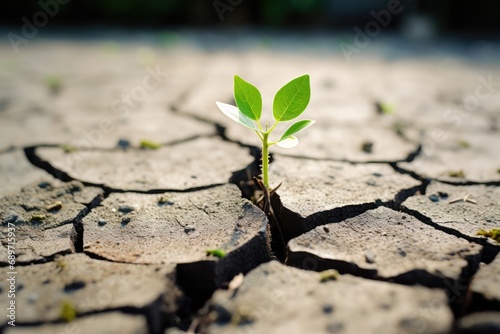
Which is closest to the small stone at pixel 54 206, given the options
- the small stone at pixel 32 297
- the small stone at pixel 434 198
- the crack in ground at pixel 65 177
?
the crack in ground at pixel 65 177

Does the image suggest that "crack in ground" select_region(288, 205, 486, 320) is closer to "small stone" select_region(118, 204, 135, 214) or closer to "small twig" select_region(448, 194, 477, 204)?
"small twig" select_region(448, 194, 477, 204)

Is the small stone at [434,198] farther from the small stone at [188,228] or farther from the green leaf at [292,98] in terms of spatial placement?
the small stone at [188,228]

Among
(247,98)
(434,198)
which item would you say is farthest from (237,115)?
(434,198)

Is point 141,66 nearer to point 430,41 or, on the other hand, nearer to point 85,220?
point 85,220

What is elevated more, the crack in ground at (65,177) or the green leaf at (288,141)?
the green leaf at (288,141)

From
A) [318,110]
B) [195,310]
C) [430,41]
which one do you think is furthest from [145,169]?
[430,41]


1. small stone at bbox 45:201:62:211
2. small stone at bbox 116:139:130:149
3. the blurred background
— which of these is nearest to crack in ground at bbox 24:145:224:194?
small stone at bbox 45:201:62:211
